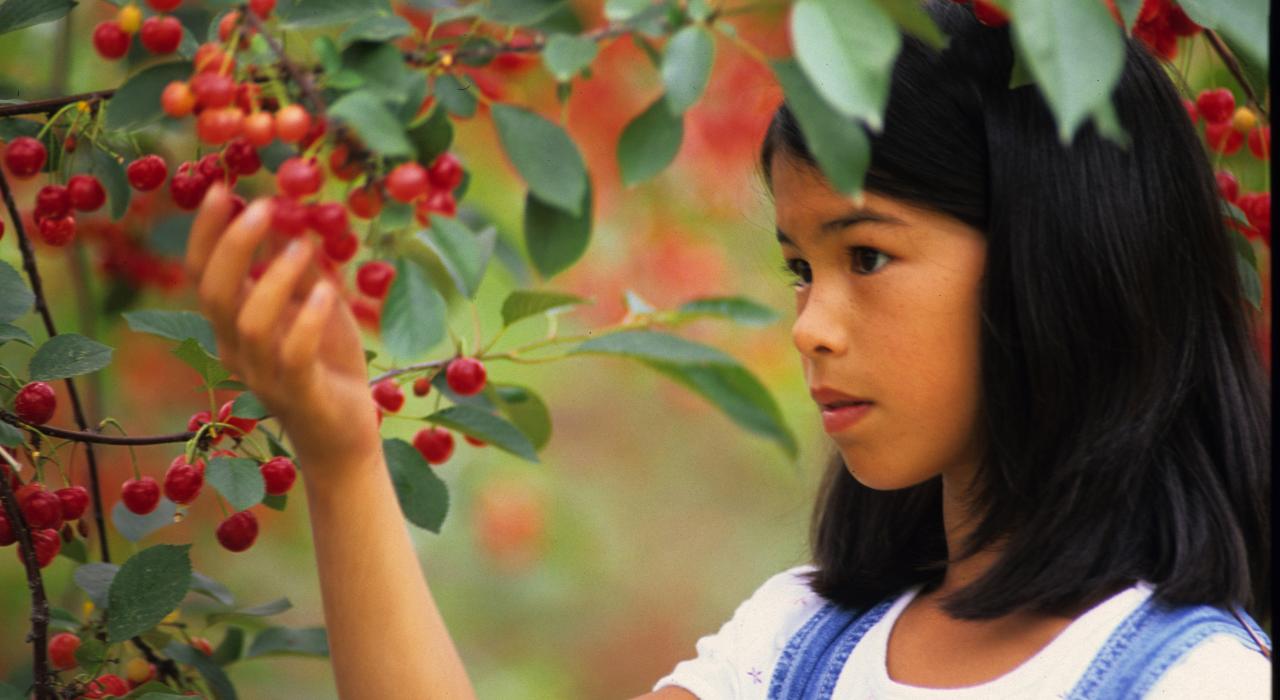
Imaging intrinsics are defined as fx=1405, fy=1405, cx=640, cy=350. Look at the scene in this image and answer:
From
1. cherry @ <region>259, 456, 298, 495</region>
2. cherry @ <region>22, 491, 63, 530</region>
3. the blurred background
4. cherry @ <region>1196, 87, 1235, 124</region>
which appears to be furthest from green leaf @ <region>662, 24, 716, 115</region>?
the blurred background

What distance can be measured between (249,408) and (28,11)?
0.97 ft

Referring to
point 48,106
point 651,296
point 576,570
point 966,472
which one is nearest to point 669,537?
point 576,570

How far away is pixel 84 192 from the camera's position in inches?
37.7

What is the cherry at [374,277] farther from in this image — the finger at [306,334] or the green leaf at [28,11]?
the green leaf at [28,11]

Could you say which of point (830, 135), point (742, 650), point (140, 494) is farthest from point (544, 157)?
point (742, 650)

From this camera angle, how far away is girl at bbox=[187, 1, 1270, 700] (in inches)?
36.9

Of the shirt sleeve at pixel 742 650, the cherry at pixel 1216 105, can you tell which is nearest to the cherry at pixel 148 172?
the shirt sleeve at pixel 742 650

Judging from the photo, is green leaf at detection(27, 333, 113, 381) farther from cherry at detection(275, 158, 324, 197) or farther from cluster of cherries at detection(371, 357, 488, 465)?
cherry at detection(275, 158, 324, 197)

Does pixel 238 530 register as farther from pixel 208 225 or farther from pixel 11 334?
pixel 208 225

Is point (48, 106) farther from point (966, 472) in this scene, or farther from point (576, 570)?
point (576, 570)

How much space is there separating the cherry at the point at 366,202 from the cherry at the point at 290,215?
0.02m

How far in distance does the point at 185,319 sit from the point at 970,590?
59cm

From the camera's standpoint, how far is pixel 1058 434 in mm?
992

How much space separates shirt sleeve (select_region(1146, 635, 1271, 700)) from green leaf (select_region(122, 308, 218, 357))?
2.16 feet
